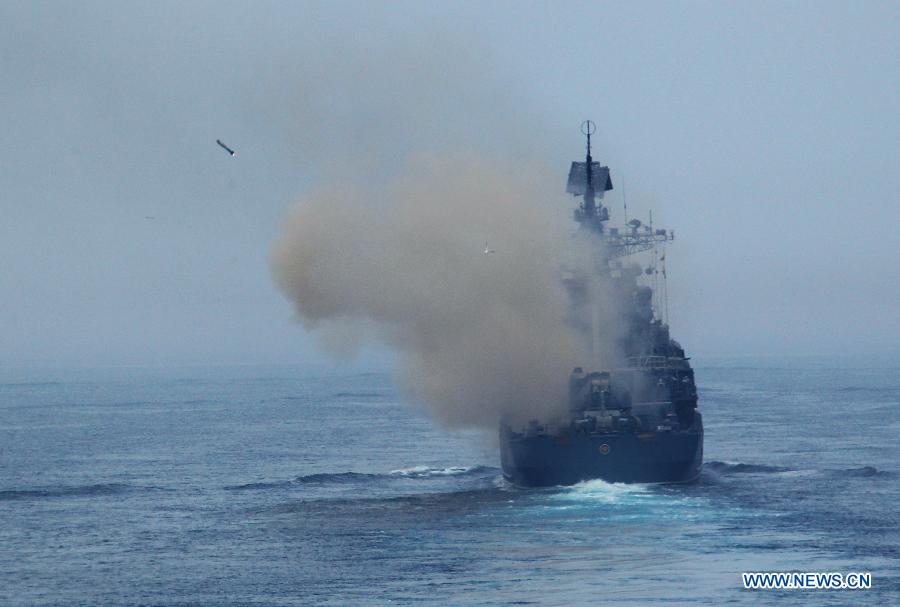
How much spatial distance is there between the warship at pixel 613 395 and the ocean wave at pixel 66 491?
20047 millimetres

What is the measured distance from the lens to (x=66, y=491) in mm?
70750

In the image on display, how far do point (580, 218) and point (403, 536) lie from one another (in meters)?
29.5

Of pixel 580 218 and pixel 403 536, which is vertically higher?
pixel 580 218

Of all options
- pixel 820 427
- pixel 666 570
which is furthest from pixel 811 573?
pixel 820 427

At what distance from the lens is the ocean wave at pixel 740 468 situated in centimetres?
7581

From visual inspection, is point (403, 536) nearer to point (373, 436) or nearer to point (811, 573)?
point (811, 573)

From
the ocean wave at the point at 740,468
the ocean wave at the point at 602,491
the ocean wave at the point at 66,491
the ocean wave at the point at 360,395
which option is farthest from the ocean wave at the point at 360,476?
the ocean wave at the point at 360,395

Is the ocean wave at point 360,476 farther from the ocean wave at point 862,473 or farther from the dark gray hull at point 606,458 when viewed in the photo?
the ocean wave at point 862,473

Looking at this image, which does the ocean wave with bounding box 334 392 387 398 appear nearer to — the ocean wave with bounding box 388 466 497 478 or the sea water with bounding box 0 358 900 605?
the sea water with bounding box 0 358 900 605

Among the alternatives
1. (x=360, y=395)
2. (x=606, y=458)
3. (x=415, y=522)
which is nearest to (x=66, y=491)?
(x=415, y=522)

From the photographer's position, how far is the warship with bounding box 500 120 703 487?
6638 centimetres

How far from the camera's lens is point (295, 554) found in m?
52.3

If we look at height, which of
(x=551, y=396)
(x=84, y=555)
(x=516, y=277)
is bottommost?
(x=84, y=555)

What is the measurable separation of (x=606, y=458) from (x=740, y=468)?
1440 cm
